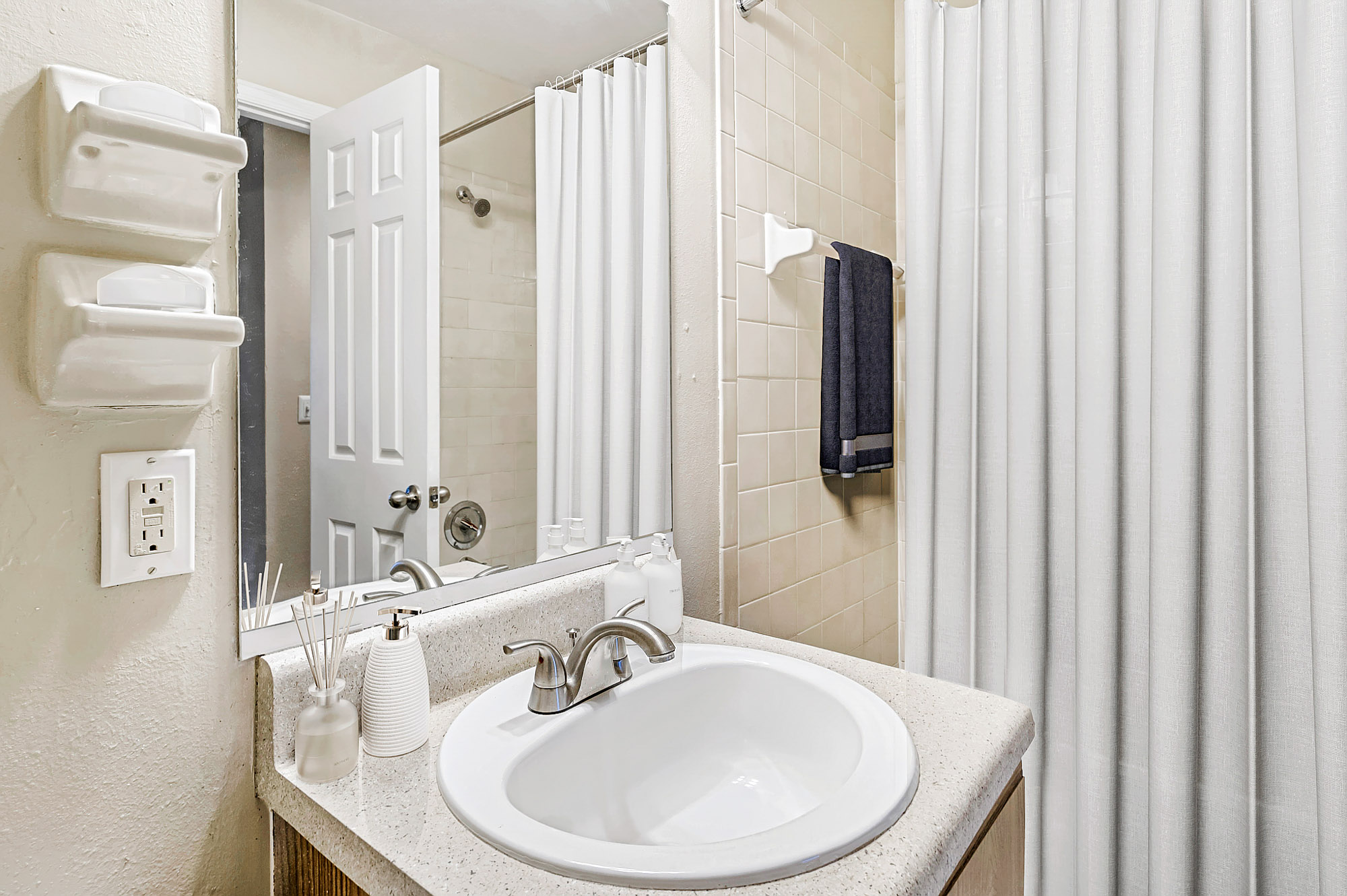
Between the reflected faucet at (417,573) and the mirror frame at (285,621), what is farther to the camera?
the reflected faucet at (417,573)

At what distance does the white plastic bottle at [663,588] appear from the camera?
964 millimetres

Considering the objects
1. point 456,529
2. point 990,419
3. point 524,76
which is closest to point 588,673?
point 456,529

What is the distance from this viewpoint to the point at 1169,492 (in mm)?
1122

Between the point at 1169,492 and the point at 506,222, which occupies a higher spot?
the point at 506,222

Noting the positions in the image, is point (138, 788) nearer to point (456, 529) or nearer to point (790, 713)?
point (456, 529)

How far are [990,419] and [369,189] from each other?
1187 mm

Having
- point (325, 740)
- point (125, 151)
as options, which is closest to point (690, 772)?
point (325, 740)

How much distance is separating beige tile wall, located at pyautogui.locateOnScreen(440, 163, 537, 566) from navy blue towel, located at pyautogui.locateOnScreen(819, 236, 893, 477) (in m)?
0.70

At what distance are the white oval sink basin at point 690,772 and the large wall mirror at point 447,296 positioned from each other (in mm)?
228

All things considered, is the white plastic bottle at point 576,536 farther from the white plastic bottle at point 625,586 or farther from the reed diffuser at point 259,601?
the reed diffuser at point 259,601

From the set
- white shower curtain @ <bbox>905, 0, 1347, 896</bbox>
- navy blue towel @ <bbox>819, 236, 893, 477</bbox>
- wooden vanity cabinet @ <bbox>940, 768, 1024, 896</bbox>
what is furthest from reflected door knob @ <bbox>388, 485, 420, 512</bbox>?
white shower curtain @ <bbox>905, 0, 1347, 896</bbox>

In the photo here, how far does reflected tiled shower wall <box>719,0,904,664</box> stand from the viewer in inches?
47.6

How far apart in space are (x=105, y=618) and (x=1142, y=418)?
1.47 meters

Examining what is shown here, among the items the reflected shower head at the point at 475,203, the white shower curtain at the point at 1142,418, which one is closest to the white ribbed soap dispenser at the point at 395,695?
the reflected shower head at the point at 475,203
